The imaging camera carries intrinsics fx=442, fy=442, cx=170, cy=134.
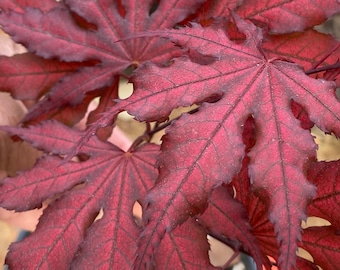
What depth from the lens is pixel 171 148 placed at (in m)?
0.45

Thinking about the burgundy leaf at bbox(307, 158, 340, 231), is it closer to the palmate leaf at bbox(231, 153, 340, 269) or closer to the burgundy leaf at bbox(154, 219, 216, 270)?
the palmate leaf at bbox(231, 153, 340, 269)

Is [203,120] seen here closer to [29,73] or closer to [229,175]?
[229,175]

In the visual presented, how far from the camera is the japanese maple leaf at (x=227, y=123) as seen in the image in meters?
0.42

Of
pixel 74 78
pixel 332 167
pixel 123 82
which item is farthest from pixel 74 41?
pixel 123 82

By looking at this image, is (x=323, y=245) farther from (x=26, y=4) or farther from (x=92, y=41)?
(x=26, y=4)

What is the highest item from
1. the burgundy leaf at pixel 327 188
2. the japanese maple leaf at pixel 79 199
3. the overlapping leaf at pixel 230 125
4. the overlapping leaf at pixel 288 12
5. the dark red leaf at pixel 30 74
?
the overlapping leaf at pixel 288 12

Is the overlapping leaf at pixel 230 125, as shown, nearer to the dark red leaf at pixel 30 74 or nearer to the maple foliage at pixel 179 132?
the maple foliage at pixel 179 132

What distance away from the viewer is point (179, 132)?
454 mm

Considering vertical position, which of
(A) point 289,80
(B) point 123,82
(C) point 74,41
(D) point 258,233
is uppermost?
(A) point 289,80

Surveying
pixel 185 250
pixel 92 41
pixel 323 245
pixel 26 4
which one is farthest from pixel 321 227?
pixel 26 4

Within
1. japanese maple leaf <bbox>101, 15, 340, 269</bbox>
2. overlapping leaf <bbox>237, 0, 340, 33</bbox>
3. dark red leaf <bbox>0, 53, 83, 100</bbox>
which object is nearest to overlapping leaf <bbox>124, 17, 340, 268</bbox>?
japanese maple leaf <bbox>101, 15, 340, 269</bbox>

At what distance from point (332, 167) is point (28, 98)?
0.47 m

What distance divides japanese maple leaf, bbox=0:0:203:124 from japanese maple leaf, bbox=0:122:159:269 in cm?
7

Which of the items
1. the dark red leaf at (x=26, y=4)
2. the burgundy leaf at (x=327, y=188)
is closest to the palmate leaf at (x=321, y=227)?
the burgundy leaf at (x=327, y=188)
